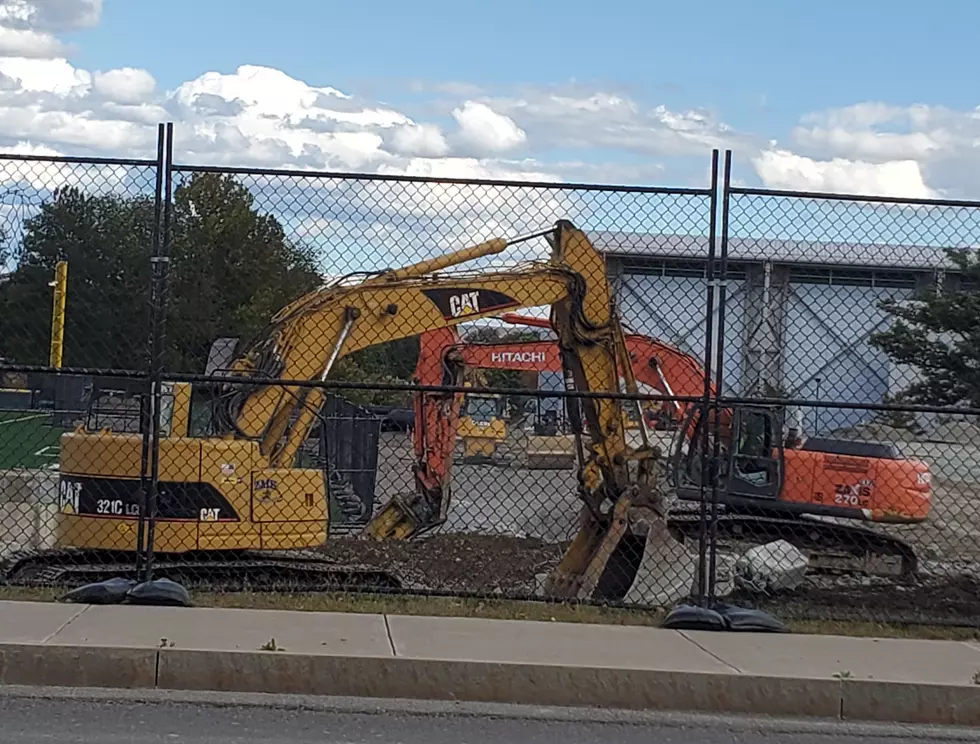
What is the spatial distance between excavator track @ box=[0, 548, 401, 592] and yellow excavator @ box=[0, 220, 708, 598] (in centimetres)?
2

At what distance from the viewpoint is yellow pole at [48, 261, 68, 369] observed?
8727 millimetres

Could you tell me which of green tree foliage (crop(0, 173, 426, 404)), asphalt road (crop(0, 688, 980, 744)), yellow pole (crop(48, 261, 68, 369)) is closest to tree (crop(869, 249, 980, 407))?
green tree foliage (crop(0, 173, 426, 404))

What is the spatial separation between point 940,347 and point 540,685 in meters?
7.45

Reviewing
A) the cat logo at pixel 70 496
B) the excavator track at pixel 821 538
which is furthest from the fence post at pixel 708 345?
the excavator track at pixel 821 538

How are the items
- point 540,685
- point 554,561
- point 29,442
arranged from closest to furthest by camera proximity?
point 540,685 → point 554,561 → point 29,442

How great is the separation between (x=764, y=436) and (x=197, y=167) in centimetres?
1116

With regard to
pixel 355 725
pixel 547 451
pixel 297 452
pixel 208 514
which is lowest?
pixel 547 451

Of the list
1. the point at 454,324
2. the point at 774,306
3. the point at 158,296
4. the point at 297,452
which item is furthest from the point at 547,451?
the point at 158,296

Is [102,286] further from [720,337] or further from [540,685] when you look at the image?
[540,685]

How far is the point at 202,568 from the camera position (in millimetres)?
10750

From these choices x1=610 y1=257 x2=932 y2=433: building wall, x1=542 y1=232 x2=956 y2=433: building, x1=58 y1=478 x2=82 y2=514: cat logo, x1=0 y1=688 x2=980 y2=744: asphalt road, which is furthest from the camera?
x1=58 y1=478 x2=82 y2=514: cat logo

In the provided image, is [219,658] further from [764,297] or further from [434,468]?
[434,468]

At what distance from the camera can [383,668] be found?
21.8 ft

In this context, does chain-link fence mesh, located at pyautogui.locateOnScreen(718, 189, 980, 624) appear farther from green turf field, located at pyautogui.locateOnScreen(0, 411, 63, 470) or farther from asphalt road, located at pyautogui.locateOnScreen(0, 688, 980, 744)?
green turf field, located at pyautogui.locateOnScreen(0, 411, 63, 470)
